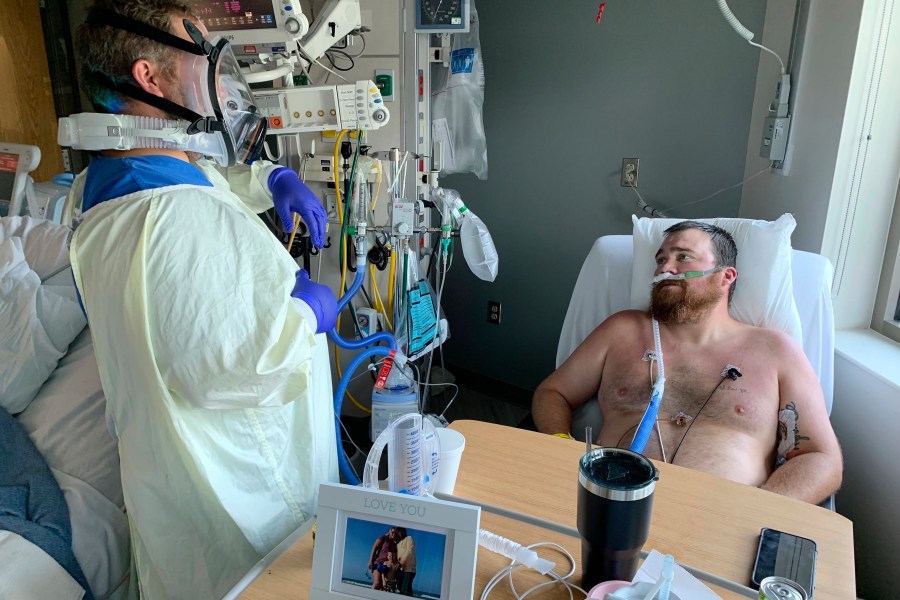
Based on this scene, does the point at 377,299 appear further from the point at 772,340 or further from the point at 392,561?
the point at 392,561

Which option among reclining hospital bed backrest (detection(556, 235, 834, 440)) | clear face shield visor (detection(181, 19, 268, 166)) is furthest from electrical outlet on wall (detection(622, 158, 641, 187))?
clear face shield visor (detection(181, 19, 268, 166))

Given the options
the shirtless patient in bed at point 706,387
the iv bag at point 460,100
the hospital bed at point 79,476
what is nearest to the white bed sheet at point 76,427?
the hospital bed at point 79,476

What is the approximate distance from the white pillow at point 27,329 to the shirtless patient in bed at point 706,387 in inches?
52.6

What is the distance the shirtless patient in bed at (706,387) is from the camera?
1590 millimetres

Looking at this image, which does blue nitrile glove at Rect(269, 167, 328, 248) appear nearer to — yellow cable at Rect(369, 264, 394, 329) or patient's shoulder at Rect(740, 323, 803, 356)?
yellow cable at Rect(369, 264, 394, 329)

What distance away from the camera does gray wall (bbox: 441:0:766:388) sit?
2.61 m

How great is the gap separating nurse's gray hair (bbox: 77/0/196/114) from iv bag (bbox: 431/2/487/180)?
1.83 metres

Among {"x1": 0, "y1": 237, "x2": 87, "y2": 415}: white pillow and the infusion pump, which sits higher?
the infusion pump

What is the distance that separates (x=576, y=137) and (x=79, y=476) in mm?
2428

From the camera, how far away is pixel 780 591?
2.50ft

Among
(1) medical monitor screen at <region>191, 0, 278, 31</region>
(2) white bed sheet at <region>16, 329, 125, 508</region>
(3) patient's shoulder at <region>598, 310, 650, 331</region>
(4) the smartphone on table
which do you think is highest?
(1) medical monitor screen at <region>191, 0, 278, 31</region>

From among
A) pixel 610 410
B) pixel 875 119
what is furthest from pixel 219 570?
pixel 875 119

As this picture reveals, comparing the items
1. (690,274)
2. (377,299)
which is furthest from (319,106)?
(690,274)

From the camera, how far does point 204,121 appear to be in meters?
1.18
